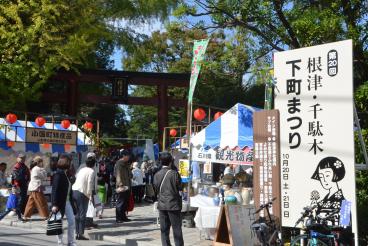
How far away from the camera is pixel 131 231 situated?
11758mm

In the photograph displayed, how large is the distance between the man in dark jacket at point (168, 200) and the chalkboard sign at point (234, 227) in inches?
39.1

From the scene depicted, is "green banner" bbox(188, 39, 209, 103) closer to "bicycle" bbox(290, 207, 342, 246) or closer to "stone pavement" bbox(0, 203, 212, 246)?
"stone pavement" bbox(0, 203, 212, 246)

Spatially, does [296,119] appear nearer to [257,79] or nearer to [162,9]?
[257,79]

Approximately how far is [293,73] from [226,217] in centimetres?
295

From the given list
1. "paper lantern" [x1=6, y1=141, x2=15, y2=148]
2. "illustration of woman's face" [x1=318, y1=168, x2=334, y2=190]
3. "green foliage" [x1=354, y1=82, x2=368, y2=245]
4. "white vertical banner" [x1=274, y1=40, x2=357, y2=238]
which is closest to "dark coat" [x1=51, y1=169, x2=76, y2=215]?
"white vertical banner" [x1=274, y1=40, x2=357, y2=238]

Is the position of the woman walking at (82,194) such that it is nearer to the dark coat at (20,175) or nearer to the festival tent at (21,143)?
the dark coat at (20,175)

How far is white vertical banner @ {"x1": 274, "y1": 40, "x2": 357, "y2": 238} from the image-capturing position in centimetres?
822

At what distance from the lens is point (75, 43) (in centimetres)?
2131

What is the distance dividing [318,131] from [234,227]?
2.37m

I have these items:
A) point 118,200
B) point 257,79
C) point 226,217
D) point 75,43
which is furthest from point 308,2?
point 75,43

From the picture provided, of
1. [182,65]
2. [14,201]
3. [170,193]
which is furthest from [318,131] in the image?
[182,65]

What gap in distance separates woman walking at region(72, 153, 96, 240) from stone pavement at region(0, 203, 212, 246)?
0.46 m

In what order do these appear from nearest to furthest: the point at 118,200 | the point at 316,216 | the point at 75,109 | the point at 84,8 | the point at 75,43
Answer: the point at 316,216
the point at 118,200
the point at 75,43
the point at 84,8
the point at 75,109

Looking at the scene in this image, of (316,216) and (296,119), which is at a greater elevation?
(296,119)
